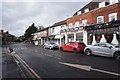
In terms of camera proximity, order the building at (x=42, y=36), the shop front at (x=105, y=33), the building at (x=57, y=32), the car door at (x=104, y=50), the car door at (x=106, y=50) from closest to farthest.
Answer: the car door at (x=106, y=50) < the car door at (x=104, y=50) < the shop front at (x=105, y=33) < the building at (x=57, y=32) < the building at (x=42, y=36)

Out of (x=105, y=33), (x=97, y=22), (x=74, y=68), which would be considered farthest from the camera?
(x=97, y=22)

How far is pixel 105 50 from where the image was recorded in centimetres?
1719

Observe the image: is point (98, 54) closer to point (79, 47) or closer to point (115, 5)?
point (79, 47)

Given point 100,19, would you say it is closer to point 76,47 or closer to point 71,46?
point 71,46

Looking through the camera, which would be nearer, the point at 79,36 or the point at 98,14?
the point at 98,14

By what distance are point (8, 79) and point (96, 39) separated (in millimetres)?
21645

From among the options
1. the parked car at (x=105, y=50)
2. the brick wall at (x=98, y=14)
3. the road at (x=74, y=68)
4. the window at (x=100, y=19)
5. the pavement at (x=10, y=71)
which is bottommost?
the pavement at (x=10, y=71)

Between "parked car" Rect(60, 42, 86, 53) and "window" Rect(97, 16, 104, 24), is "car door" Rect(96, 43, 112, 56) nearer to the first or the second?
"parked car" Rect(60, 42, 86, 53)

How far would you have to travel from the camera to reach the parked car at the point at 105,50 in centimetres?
1622

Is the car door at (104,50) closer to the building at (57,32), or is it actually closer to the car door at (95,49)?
Result: the car door at (95,49)

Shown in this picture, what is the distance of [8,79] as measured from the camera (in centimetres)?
807

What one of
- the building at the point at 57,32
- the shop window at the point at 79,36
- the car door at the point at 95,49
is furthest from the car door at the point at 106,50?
the building at the point at 57,32

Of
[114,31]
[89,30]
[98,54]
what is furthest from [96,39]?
[98,54]

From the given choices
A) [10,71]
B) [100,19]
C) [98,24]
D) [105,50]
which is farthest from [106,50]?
[100,19]
